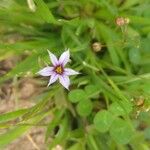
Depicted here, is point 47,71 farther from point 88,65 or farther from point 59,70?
point 88,65

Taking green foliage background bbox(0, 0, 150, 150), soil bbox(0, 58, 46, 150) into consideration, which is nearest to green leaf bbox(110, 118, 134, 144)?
green foliage background bbox(0, 0, 150, 150)

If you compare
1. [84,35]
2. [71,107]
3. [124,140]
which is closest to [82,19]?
[84,35]

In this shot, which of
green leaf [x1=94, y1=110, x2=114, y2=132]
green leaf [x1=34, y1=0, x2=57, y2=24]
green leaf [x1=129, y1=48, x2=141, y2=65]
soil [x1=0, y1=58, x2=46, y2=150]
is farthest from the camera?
soil [x1=0, y1=58, x2=46, y2=150]

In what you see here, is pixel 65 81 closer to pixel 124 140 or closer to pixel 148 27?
A: pixel 124 140

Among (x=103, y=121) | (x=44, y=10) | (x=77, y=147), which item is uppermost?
(x=44, y=10)

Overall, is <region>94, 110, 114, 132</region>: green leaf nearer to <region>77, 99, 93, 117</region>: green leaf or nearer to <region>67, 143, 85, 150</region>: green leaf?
<region>77, 99, 93, 117</region>: green leaf

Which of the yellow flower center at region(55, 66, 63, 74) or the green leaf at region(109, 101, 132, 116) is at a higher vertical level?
the yellow flower center at region(55, 66, 63, 74)

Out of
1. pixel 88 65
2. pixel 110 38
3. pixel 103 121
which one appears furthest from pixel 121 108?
pixel 110 38
